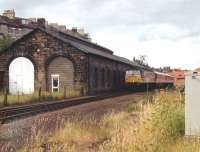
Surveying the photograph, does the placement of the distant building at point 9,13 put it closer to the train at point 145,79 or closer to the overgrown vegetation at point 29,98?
the train at point 145,79

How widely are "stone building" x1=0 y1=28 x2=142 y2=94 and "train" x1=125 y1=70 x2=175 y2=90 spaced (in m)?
11.5

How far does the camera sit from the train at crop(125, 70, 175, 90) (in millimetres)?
60594

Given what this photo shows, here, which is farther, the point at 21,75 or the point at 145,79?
the point at 145,79

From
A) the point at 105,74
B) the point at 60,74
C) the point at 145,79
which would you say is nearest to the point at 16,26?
the point at 145,79

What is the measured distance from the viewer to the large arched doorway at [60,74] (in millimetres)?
47031

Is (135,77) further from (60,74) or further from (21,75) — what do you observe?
(21,75)

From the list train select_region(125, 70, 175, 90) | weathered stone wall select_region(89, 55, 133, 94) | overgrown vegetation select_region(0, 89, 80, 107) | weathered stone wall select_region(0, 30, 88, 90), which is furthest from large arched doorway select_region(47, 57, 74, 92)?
train select_region(125, 70, 175, 90)

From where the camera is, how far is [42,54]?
47844 millimetres

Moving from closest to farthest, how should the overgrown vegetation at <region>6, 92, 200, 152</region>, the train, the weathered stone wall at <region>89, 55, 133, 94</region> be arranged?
the overgrown vegetation at <region>6, 92, 200, 152</region> → the weathered stone wall at <region>89, 55, 133, 94</region> → the train

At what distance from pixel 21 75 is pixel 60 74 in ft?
13.3

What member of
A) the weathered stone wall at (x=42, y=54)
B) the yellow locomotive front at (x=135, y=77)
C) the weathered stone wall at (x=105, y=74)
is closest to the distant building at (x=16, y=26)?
the weathered stone wall at (x=105, y=74)

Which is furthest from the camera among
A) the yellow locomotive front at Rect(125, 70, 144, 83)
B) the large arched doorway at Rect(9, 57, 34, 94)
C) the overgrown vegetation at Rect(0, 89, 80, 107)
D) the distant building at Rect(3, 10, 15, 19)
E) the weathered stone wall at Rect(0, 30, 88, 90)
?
the distant building at Rect(3, 10, 15, 19)

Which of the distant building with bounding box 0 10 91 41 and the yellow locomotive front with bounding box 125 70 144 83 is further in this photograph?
the distant building with bounding box 0 10 91 41

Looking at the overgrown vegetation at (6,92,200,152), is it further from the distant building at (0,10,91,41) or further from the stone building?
the distant building at (0,10,91,41)
